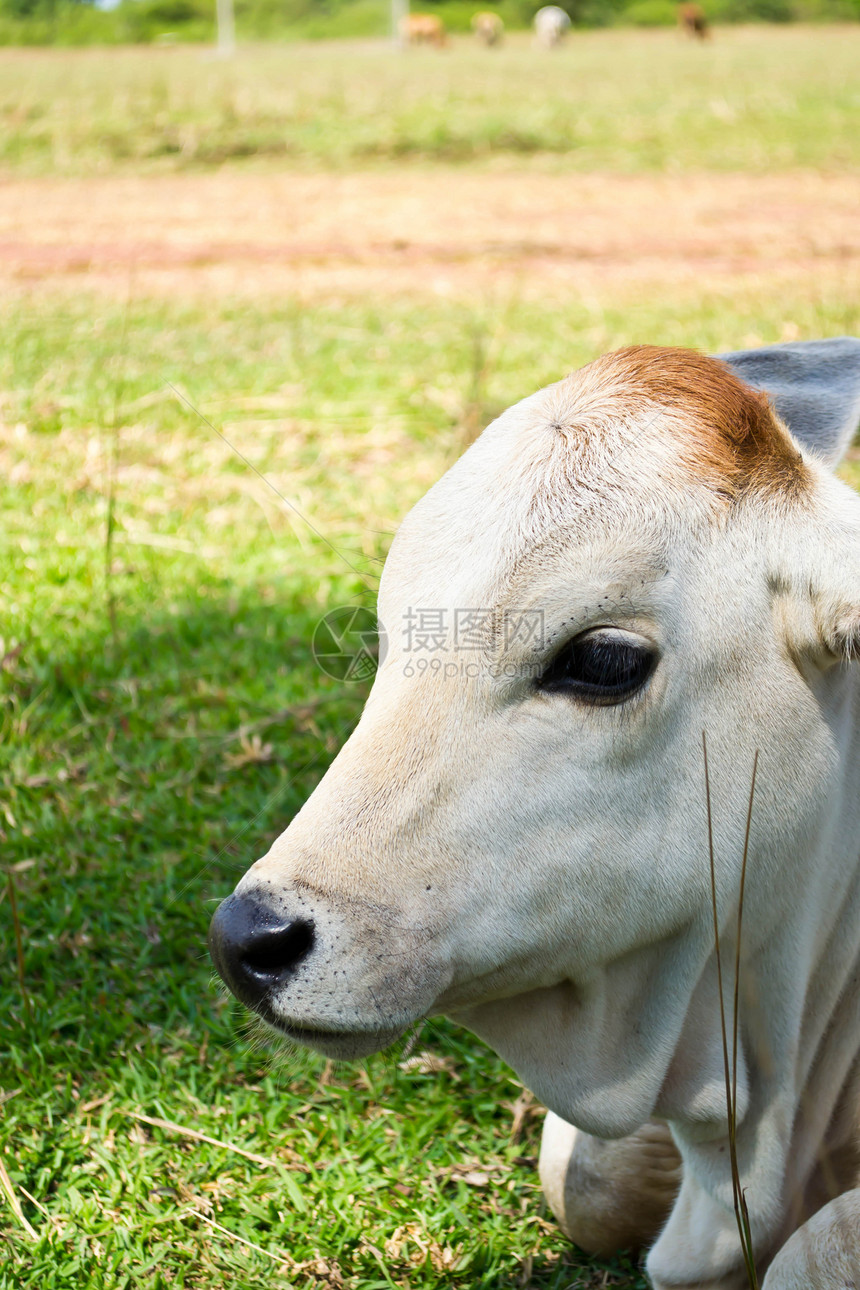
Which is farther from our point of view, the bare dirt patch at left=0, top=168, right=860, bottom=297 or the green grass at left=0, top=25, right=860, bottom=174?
the green grass at left=0, top=25, right=860, bottom=174

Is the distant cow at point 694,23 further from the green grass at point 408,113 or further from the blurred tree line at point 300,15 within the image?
the green grass at point 408,113

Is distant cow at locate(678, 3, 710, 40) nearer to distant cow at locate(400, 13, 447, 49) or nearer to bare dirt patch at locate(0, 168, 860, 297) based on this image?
distant cow at locate(400, 13, 447, 49)

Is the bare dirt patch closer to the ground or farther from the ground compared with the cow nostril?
closer to the ground

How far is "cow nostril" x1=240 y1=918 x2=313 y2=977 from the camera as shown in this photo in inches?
59.4

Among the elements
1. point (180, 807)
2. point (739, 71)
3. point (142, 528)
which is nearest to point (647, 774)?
point (180, 807)

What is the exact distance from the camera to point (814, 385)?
232 centimetres

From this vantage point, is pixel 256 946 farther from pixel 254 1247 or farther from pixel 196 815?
pixel 196 815

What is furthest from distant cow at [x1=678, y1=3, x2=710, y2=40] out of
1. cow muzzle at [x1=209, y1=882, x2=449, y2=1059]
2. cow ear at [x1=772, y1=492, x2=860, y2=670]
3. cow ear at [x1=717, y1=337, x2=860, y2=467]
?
cow muzzle at [x1=209, y1=882, x2=449, y2=1059]

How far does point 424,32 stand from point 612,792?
37.4 meters

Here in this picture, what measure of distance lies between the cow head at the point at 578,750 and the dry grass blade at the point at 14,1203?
0.98 metres

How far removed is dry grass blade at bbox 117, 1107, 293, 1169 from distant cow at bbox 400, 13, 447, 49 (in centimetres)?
3597

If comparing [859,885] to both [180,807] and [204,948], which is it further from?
[180,807]

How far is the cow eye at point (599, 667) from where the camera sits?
161cm

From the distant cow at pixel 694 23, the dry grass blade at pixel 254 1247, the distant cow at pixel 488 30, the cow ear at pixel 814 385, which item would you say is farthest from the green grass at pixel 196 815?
the distant cow at pixel 488 30
